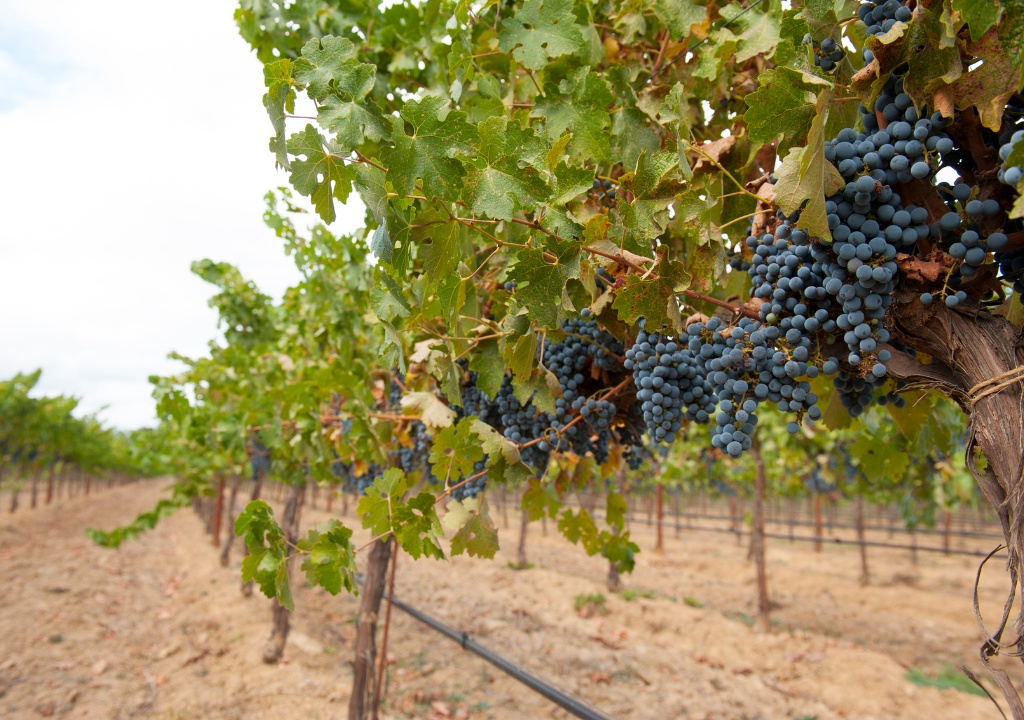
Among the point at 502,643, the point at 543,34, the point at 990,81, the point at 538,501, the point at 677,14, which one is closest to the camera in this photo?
the point at 990,81

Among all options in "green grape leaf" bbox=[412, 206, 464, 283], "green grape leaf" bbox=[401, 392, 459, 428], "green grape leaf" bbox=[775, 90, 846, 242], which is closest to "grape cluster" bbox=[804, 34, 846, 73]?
"green grape leaf" bbox=[775, 90, 846, 242]

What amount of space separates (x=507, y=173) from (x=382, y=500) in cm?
137

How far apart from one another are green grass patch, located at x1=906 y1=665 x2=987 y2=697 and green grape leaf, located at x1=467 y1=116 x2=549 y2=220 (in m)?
9.29

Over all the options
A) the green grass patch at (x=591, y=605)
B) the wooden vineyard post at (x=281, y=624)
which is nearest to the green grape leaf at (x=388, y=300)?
the wooden vineyard post at (x=281, y=624)

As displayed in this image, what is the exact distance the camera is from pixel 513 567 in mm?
13539

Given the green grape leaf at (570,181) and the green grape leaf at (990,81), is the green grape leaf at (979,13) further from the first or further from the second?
the green grape leaf at (570,181)

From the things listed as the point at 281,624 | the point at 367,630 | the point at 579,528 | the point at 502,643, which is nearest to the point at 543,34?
the point at 579,528

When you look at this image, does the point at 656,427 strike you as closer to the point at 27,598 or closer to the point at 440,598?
the point at 440,598

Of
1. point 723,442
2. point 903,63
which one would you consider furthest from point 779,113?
point 723,442

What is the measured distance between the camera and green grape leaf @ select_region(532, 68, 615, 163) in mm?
1725

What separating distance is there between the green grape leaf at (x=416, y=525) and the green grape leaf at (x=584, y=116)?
1330 millimetres

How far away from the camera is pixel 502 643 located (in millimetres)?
8578

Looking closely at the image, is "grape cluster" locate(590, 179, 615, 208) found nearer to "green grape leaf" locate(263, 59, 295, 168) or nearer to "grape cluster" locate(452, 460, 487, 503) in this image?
"green grape leaf" locate(263, 59, 295, 168)

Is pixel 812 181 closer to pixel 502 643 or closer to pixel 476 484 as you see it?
pixel 476 484
